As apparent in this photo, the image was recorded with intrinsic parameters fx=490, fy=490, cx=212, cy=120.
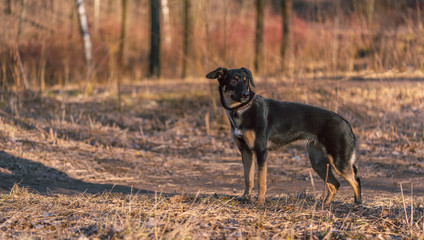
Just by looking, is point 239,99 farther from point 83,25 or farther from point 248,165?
point 83,25

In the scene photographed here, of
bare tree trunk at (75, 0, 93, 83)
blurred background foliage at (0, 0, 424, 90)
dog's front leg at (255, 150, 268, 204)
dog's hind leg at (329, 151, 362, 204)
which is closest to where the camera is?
dog's front leg at (255, 150, 268, 204)

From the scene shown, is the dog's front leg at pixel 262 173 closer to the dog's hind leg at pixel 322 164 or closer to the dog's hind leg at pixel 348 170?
the dog's hind leg at pixel 322 164

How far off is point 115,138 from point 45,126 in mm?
1566

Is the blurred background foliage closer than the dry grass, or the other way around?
the dry grass

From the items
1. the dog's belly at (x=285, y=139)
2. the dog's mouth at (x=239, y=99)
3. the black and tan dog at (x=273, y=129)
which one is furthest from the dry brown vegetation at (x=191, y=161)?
the dog's mouth at (x=239, y=99)

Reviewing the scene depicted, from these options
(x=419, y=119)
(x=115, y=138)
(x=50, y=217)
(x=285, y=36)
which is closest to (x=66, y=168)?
(x=115, y=138)

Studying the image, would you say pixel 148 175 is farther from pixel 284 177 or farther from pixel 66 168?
pixel 284 177

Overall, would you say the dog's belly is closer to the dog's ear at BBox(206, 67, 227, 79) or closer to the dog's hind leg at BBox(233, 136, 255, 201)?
the dog's hind leg at BBox(233, 136, 255, 201)

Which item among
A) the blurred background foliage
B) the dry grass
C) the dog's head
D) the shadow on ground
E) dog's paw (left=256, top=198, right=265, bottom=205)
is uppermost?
the blurred background foliage

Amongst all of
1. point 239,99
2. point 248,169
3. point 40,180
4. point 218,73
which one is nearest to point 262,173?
point 248,169

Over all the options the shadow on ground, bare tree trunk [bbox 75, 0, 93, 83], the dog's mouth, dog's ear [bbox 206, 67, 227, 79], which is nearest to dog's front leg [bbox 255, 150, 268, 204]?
the dog's mouth

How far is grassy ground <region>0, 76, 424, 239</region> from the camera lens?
183 inches

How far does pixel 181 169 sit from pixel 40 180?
2505 millimetres

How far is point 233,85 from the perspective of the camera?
5.87m
